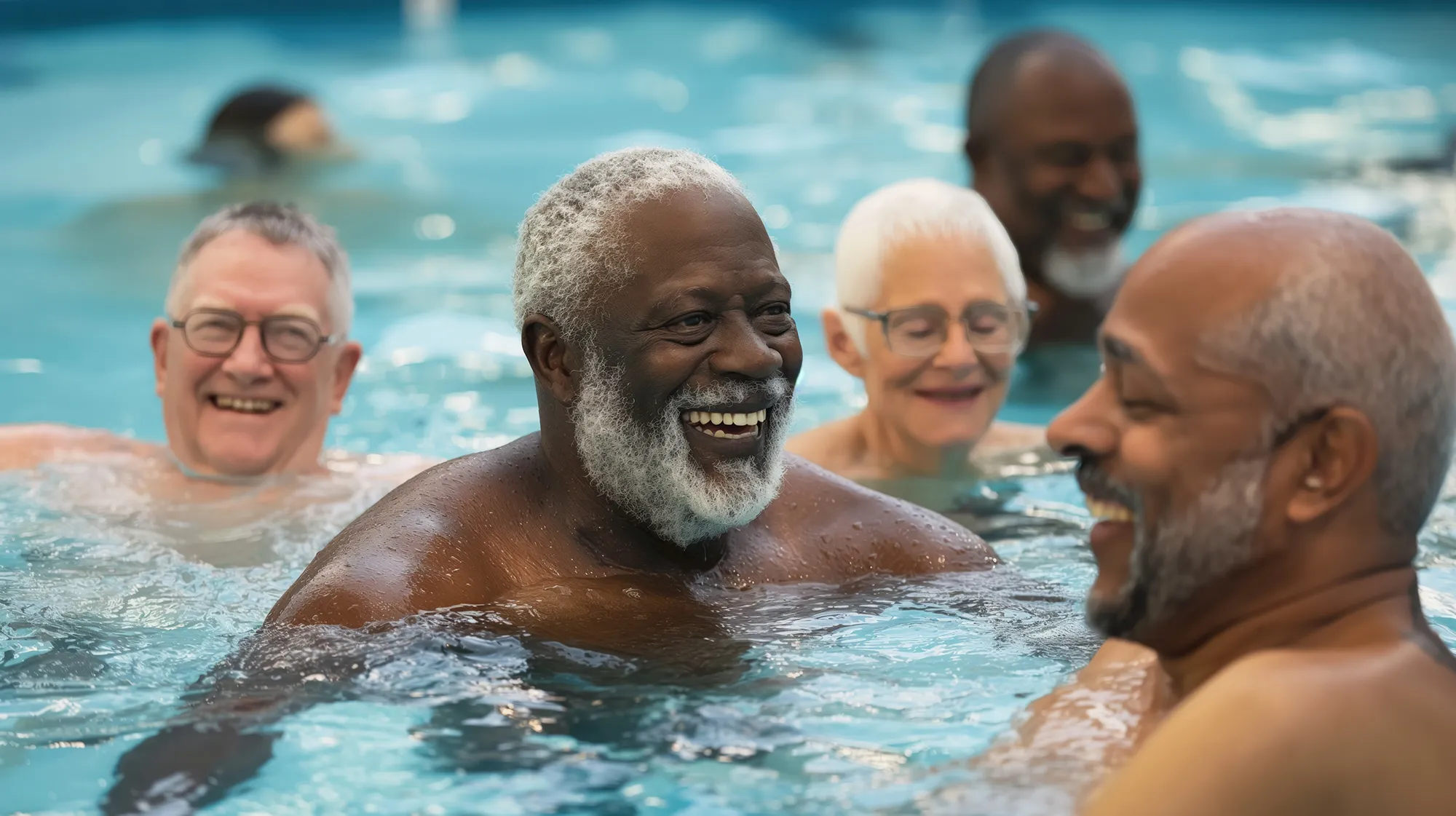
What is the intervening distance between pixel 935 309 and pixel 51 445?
3.04 m

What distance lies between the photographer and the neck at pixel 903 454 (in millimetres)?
5797

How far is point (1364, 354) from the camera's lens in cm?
269

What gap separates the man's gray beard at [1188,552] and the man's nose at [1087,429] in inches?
5.0

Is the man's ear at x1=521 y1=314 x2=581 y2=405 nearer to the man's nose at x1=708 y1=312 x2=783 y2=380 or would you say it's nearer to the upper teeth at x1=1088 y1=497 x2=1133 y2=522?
the man's nose at x1=708 y1=312 x2=783 y2=380

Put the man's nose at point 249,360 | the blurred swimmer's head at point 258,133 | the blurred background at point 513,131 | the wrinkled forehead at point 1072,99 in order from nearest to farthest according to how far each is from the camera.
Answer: the man's nose at point 249,360
the wrinkled forehead at point 1072,99
the blurred background at point 513,131
the blurred swimmer's head at point 258,133

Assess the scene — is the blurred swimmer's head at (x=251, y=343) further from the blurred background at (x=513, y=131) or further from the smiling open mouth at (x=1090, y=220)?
the smiling open mouth at (x=1090, y=220)

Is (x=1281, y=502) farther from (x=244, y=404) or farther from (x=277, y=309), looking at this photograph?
(x=244, y=404)

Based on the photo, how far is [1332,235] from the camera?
2770 millimetres

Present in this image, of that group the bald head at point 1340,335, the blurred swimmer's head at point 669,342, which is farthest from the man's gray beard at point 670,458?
the bald head at point 1340,335

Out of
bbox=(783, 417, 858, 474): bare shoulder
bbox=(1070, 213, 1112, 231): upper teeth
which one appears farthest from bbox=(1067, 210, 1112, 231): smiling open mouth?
bbox=(783, 417, 858, 474): bare shoulder

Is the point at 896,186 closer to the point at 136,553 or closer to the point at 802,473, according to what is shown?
the point at 802,473

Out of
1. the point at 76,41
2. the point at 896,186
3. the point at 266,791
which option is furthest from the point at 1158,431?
the point at 76,41

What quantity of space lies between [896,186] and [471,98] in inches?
358

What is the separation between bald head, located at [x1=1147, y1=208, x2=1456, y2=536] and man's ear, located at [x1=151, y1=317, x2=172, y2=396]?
390 centimetres
